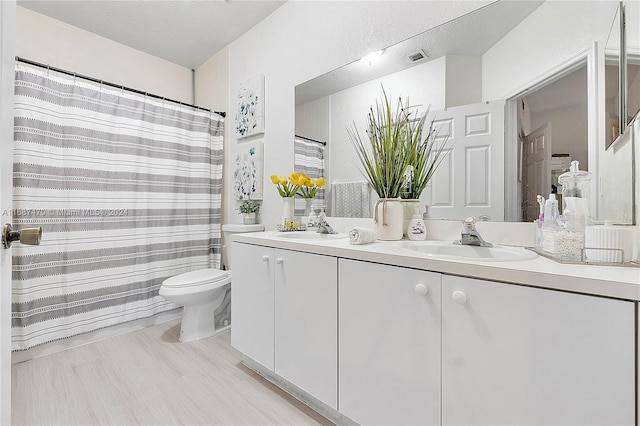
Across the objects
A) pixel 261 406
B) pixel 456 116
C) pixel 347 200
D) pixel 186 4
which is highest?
pixel 186 4

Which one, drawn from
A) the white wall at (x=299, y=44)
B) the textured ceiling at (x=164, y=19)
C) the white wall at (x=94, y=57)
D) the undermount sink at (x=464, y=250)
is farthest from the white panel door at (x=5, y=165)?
the white wall at (x=94, y=57)

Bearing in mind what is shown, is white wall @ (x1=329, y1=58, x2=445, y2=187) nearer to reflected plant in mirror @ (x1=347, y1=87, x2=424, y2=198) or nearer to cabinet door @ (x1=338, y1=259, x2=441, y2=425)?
reflected plant in mirror @ (x1=347, y1=87, x2=424, y2=198)

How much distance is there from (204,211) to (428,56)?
2126 mm

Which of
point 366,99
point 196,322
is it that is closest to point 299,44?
point 366,99

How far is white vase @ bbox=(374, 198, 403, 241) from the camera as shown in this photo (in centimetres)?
146

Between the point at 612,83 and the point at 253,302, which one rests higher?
the point at 612,83

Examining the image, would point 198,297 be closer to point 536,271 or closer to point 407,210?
point 407,210

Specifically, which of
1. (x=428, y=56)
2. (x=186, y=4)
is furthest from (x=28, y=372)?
(x=428, y=56)

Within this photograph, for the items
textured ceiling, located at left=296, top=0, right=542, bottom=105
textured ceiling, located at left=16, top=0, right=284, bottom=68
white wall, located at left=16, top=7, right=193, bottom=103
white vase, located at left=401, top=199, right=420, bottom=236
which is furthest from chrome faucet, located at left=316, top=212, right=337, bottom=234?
white wall, located at left=16, top=7, right=193, bottom=103

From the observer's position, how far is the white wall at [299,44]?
162 centimetres

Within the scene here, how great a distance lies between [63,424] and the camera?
4.37 feet

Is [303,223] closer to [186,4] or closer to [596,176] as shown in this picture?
[596,176]

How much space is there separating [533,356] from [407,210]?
862 mm

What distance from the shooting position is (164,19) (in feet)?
7.89
